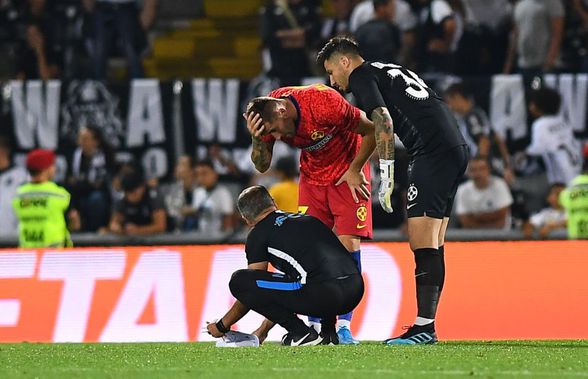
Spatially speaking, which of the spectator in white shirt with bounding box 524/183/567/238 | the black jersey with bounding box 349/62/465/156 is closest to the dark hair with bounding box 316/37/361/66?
the black jersey with bounding box 349/62/465/156

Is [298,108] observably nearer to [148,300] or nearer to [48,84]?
A: [148,300]

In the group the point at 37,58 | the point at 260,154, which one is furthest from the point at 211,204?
the point at 260,154

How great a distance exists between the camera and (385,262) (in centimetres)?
1145

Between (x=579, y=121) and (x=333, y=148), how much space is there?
19.1 ft

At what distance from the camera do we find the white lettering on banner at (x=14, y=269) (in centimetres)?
1191

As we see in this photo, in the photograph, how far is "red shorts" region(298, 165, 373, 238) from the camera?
9594 mm

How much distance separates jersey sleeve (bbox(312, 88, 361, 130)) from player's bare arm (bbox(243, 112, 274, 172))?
402 mm

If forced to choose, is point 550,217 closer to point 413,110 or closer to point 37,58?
point 413,110

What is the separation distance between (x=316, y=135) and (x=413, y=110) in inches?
26.5

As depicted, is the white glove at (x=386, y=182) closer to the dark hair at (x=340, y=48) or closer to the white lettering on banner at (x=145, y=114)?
the dark hair at (x=340, y=48)

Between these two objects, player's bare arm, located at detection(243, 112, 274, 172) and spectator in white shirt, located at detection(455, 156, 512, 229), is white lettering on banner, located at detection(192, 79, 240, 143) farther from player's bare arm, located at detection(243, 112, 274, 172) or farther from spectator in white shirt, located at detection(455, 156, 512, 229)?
player's bare arm, located at detection(243, 112, 274, 172)

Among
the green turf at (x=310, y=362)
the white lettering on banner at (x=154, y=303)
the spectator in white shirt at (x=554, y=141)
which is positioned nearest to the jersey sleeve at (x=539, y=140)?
the spectator in white shirt at (x=554, y=141)

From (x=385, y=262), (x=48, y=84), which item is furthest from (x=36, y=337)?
(x=48, y=84)

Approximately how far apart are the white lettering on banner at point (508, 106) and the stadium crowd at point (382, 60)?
0.51 feet
